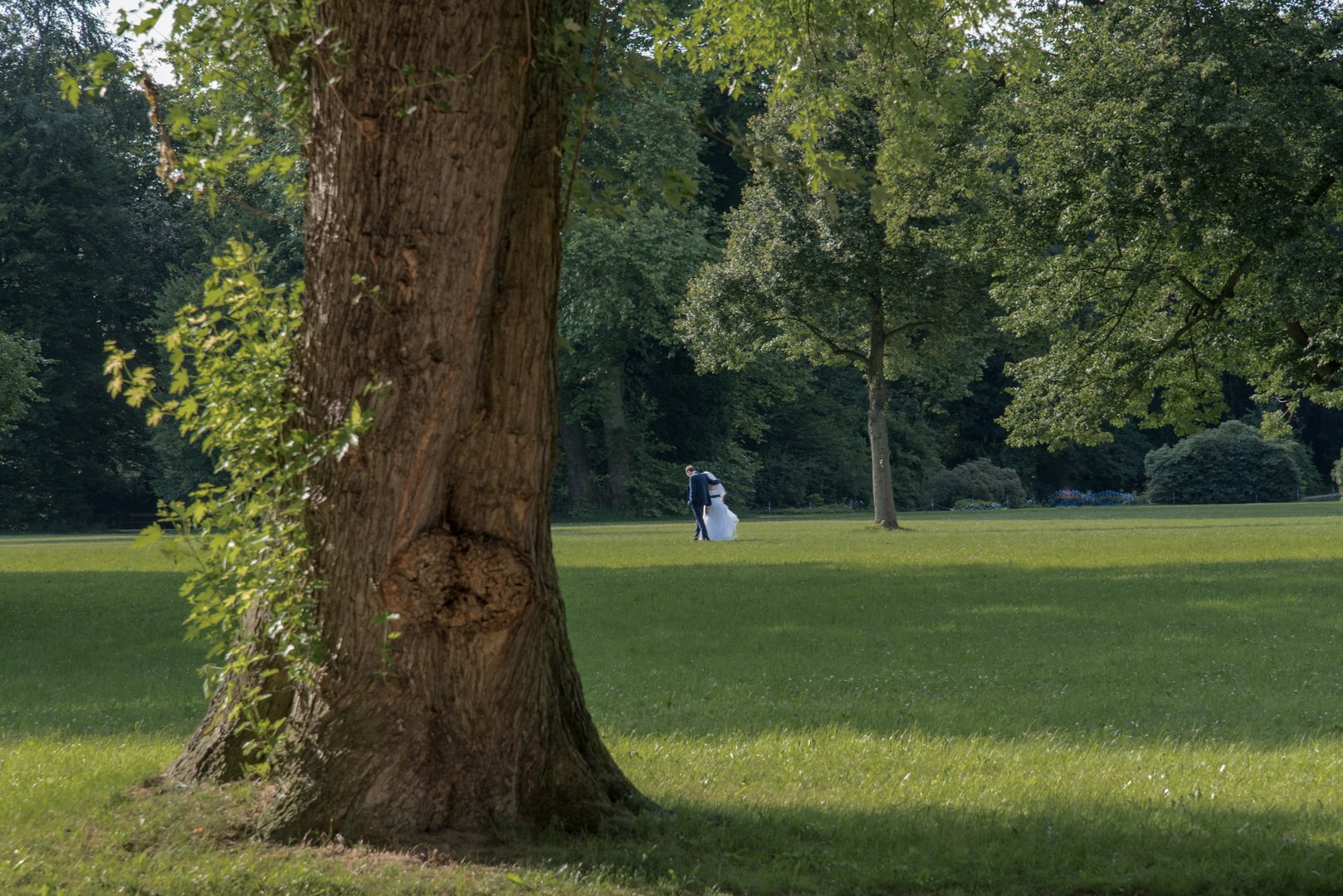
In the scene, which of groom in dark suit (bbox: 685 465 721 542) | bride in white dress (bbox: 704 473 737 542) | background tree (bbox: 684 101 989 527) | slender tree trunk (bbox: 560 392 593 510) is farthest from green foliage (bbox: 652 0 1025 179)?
slender tree trunk (bbox: 560 392 593 510)

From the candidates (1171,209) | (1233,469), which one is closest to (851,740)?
(1171,209)

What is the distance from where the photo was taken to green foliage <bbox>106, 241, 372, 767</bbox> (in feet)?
15.0

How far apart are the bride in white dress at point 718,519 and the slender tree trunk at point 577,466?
18984mm

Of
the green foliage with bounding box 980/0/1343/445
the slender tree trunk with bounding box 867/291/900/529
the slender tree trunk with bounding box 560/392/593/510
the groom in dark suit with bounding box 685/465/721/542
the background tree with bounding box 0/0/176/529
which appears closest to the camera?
the green foliage with bounding box 980/0/1343/445

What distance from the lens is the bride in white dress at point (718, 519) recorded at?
2841 cm

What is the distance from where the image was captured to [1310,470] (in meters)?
61.6

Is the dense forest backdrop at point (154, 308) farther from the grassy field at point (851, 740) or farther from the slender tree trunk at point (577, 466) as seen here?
the grassy field at point (851, 740)

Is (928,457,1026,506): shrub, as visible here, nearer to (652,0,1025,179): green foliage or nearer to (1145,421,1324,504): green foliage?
(1145,421,1324,504): green foliage

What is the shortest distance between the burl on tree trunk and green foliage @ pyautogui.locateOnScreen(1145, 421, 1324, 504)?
194ft

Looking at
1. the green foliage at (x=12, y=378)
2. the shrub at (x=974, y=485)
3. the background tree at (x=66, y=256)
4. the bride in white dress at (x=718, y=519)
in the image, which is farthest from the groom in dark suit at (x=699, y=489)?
the shrub at (x=974, y=485)

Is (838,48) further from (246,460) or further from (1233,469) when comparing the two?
(1233,469)

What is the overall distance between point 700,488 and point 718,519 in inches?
64.6

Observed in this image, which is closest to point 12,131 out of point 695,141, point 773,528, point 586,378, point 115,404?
point 115,404

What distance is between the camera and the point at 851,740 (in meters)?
7.36
